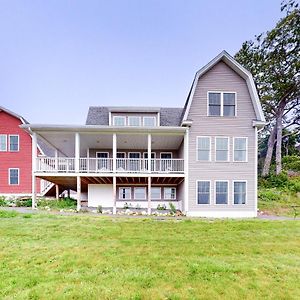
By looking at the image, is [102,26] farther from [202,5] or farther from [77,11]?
[202,5]

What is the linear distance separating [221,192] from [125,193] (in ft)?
22.6

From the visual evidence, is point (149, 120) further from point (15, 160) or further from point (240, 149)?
point (15, 160)

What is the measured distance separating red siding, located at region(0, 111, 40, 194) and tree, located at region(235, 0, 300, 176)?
23217mm

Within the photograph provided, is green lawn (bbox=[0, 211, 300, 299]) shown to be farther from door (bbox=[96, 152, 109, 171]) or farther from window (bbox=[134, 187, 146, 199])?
window (bbox=[134, 187, 146, 199])

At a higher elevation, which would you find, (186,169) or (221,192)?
(186,169)

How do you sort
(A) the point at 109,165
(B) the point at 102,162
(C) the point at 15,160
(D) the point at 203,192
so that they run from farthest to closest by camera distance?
1. (C) the point at 15,160
2. (B) the point at 102,162
3. (A) the point at 109,165
4. (D) the point at 203,192

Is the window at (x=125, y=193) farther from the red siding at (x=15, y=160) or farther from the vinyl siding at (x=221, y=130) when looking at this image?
the red siding at (x=15, y=160)

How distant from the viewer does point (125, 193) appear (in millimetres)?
18516

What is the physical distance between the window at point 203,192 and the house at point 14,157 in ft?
47.9

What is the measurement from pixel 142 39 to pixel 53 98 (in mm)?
25438

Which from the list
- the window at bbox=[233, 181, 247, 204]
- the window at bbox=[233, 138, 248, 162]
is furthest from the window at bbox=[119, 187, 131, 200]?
the window at bbox=[233, 138, 248, 162]

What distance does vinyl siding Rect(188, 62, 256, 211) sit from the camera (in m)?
15.2

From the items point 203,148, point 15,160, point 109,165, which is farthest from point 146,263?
point 15,160

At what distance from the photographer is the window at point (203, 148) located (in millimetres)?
15336
